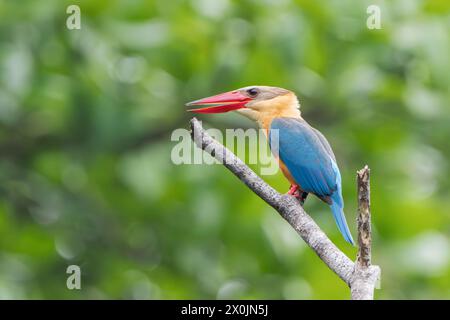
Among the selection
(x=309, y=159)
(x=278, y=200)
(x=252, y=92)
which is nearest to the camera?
(x=278, y=200)

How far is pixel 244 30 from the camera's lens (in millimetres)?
4801

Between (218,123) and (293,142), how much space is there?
6.52ft

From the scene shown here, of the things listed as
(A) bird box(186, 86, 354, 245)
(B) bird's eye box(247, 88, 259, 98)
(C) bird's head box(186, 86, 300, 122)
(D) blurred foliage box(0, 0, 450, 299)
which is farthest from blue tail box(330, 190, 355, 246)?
(D) blurred foliage box(0, 0, 450, 299)

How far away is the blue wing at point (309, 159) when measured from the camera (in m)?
2.53

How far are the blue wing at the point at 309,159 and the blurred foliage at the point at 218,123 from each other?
114 cm

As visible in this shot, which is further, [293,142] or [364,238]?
[293,142]

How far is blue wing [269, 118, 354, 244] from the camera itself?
2525 mm

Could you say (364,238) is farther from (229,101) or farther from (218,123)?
(218,123)

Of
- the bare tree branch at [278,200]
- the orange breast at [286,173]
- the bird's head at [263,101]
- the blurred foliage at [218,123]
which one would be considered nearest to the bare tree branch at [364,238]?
the bare tree branch at [278,200]

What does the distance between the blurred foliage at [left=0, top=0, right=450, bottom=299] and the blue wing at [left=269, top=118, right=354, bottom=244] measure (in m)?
1.14

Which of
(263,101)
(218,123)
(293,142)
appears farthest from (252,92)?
(218,123)

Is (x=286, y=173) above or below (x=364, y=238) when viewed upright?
above

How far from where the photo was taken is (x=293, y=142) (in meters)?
2.68
